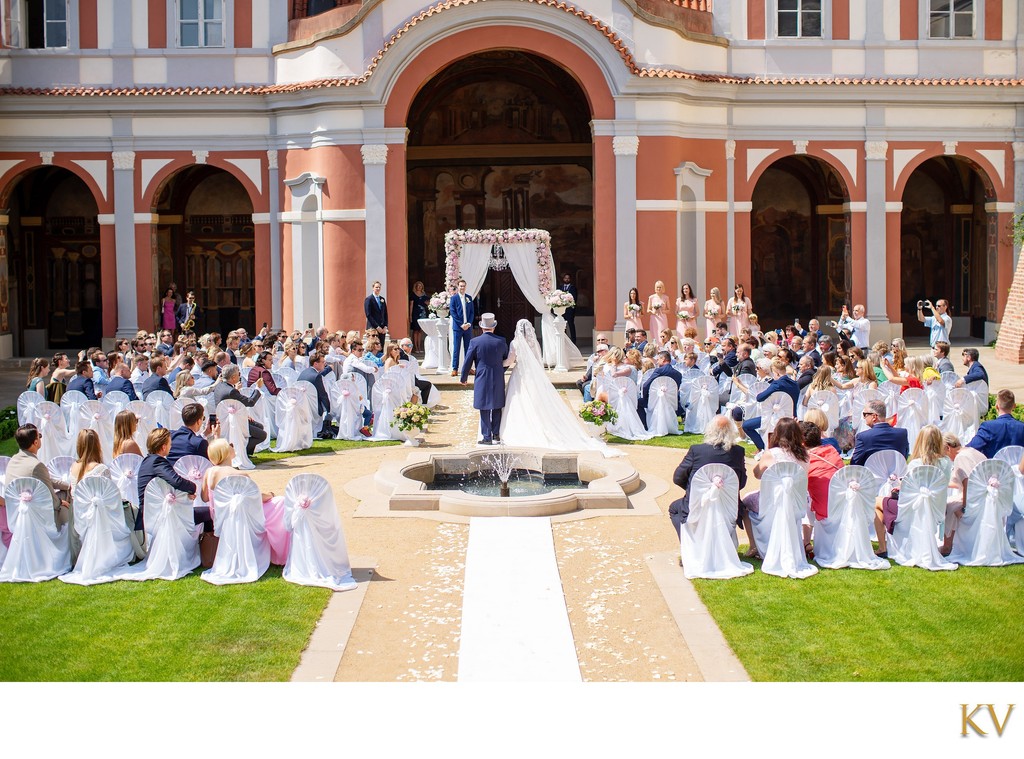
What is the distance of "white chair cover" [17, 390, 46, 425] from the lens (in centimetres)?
1602

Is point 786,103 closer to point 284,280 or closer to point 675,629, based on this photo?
point 284,280

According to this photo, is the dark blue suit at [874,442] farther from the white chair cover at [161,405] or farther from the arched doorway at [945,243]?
the arched doorway at [945,243]

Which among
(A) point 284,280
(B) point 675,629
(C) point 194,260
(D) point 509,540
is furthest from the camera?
(C) point 194,260

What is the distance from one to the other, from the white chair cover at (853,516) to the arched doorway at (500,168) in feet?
63.3

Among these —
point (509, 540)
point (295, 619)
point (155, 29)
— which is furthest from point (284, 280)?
point (295, 619)

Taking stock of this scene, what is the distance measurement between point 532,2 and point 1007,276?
11.8 metres

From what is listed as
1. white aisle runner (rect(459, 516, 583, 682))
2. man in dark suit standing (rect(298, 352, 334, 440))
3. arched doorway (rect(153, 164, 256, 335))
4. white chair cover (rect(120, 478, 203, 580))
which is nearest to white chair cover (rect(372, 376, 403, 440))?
man in dark suit standing (rect(298, 352, 334, 440))

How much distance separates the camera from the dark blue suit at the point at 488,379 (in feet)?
55.3

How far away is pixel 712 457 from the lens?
10.9 metres

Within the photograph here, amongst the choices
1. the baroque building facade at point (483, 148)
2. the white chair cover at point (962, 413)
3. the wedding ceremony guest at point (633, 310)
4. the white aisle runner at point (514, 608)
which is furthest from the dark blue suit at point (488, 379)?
the baroque building facade at point (483, 148)

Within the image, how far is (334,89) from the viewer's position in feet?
85.6

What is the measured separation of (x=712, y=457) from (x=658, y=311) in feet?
Answer: 47.4

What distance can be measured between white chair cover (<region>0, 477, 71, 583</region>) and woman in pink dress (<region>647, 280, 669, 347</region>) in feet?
51.1

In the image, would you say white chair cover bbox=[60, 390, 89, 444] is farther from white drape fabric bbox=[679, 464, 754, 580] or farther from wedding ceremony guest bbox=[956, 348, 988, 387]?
wedding ceremony guest bbox=[956, 348, 988, 387]
